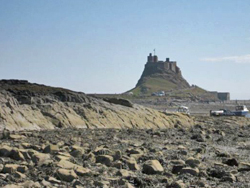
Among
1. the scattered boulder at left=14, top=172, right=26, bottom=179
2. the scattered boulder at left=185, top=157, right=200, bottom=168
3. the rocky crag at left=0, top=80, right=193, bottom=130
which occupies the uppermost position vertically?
the rocky crag at left=0, top=80, right=193, bottom=130

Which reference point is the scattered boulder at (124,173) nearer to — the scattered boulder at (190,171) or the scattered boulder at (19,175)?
the scattered boulder at (190,171)

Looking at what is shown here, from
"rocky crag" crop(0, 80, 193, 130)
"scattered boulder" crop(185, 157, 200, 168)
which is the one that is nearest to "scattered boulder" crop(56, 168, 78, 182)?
"scattered boulder" crop(185, 157, 200, 168)

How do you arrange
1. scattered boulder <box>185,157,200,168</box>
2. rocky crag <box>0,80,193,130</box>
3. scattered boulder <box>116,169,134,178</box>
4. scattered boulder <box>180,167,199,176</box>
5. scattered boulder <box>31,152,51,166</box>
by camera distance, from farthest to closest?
1. rocky crag <box>0,80,193,130</box>
2. scattered boulder <box>185,157,200,168</box>
3. scattered boulder <box>31,152,51,166</box>
4. scattered boulder <box>180,167,199,176</box>
5. scattered boulder <box>116,169,134,178</box>

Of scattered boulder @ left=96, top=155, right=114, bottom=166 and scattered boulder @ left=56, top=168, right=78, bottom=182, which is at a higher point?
scattered boulder @ left=96, top=155, right=114, bottom=166

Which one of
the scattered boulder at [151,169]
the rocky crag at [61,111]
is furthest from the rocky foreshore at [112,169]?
the rocky crag at [61,111]

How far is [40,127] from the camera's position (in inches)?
1190

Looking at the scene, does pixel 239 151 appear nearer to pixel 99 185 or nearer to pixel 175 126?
pixel 99 185

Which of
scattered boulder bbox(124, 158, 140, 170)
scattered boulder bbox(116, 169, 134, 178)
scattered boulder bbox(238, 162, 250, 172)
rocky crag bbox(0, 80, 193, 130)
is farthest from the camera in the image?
rocky crag bbox(0, 80, 193, 130)

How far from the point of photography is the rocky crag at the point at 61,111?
99.7ft

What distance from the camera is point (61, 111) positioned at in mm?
33969

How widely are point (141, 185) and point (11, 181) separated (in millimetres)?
3623

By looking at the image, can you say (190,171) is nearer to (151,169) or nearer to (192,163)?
(151,169)

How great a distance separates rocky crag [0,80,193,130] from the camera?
3039cm

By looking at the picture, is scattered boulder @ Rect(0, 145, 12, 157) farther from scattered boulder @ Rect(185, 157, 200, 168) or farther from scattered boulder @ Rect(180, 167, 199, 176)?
scattered boulder @ Rect(185, 157, 200, 168)
